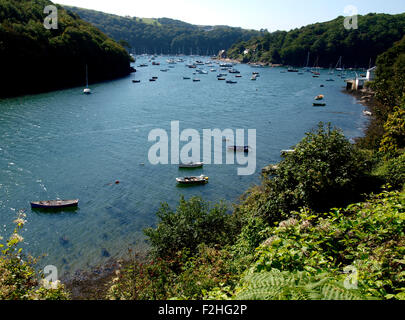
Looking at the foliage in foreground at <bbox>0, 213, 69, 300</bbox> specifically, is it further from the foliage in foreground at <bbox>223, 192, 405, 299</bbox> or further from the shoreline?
the shoreline

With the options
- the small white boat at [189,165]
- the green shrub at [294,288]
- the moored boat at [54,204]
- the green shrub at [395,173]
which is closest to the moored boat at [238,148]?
the small white boat at [189,165]

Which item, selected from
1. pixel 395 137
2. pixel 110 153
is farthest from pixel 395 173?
pixel 110 153

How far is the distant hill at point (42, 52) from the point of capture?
8362cm

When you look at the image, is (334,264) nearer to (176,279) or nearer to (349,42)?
(176,279)

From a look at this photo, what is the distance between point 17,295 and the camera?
802 centimetres

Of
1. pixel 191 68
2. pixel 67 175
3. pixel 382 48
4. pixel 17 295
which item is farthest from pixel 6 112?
pixel 382 48

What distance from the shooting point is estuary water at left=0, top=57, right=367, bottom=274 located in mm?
27328

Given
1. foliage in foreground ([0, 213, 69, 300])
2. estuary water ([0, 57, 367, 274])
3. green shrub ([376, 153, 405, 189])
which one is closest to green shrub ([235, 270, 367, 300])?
foliage in foreground ([0, 213, 69, 300])

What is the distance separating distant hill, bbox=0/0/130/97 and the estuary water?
10.6 m

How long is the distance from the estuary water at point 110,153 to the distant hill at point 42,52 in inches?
417

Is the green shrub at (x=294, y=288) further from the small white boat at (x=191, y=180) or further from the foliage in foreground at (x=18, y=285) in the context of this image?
the small white boat at (x=191, y=180)

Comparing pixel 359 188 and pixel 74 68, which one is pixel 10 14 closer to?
pixel 74 68
